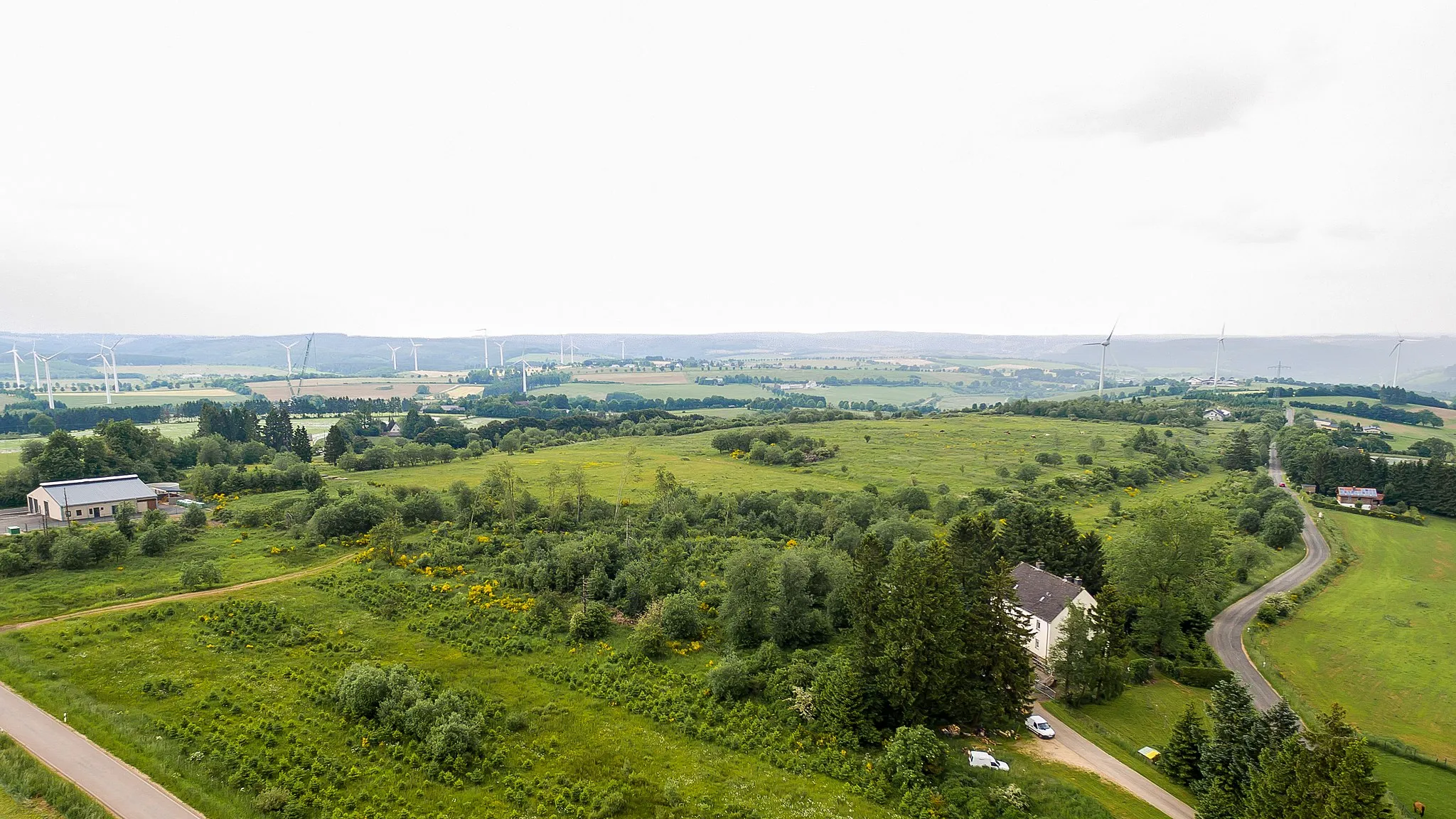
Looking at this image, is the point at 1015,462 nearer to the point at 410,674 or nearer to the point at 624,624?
the point at 624,624

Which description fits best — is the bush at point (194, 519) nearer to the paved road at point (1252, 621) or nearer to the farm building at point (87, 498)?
the farm building at point (87, 498)

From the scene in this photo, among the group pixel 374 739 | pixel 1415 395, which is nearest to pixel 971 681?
pixel 374 739

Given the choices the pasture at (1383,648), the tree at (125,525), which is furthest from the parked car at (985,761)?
the tree at (125,525)

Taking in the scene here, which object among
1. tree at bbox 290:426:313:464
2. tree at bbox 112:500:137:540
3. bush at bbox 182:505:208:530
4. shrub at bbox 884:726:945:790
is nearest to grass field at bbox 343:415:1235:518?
tree at bbox 290:426:313:464

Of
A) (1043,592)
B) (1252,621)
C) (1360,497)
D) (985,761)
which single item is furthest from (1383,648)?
(1360,497)

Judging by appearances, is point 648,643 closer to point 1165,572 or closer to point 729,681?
point 729,681

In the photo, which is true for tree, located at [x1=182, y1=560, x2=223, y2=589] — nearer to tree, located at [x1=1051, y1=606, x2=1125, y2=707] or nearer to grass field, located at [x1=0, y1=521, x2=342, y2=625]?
grass field, located at [x1=0, y1=521, x2=342, y2=625]
